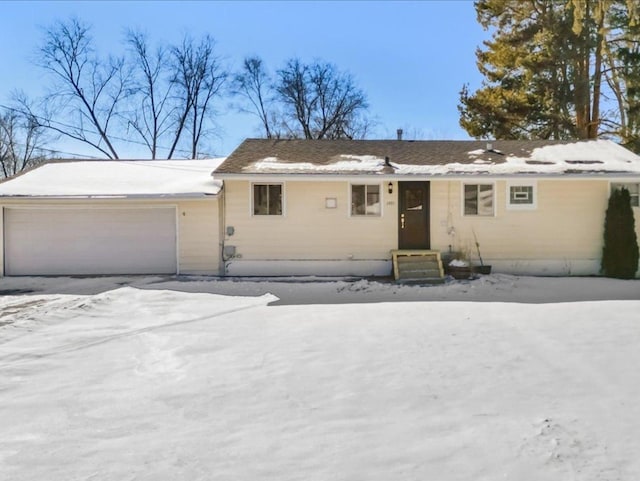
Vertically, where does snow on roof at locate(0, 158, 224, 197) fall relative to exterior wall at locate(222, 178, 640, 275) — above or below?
above

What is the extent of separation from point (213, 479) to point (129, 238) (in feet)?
35.1

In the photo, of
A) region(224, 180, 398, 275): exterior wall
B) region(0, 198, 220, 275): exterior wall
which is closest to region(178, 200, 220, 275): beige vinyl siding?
region(0, 198, 220, 275): exterior wall

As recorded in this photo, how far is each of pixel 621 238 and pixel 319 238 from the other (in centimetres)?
791

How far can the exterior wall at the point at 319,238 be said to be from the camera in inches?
462

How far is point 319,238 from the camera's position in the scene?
462 inches

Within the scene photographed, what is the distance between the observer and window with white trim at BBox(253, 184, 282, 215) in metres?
11.8

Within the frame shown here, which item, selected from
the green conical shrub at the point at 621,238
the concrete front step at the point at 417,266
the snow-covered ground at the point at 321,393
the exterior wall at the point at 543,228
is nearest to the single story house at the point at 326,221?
the exterior wall at the point at 543,228

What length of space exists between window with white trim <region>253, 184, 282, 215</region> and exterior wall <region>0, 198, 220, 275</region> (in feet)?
3.54

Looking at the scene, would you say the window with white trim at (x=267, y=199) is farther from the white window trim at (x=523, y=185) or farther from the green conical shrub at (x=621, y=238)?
the green conical shrub at (x=621, y=238)

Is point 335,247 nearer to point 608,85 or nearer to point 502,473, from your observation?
point 502,473

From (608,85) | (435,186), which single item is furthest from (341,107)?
(435,186)

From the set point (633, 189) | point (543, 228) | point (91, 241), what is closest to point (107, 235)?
point (91, 241)

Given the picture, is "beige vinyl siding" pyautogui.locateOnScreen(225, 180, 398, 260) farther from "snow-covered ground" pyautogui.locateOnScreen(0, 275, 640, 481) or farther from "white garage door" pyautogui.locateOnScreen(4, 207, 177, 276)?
"snow-covered ground" pyautogui.locateOnScreen(0, 275, 640, 481)

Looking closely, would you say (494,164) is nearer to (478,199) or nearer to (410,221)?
(478,199)
